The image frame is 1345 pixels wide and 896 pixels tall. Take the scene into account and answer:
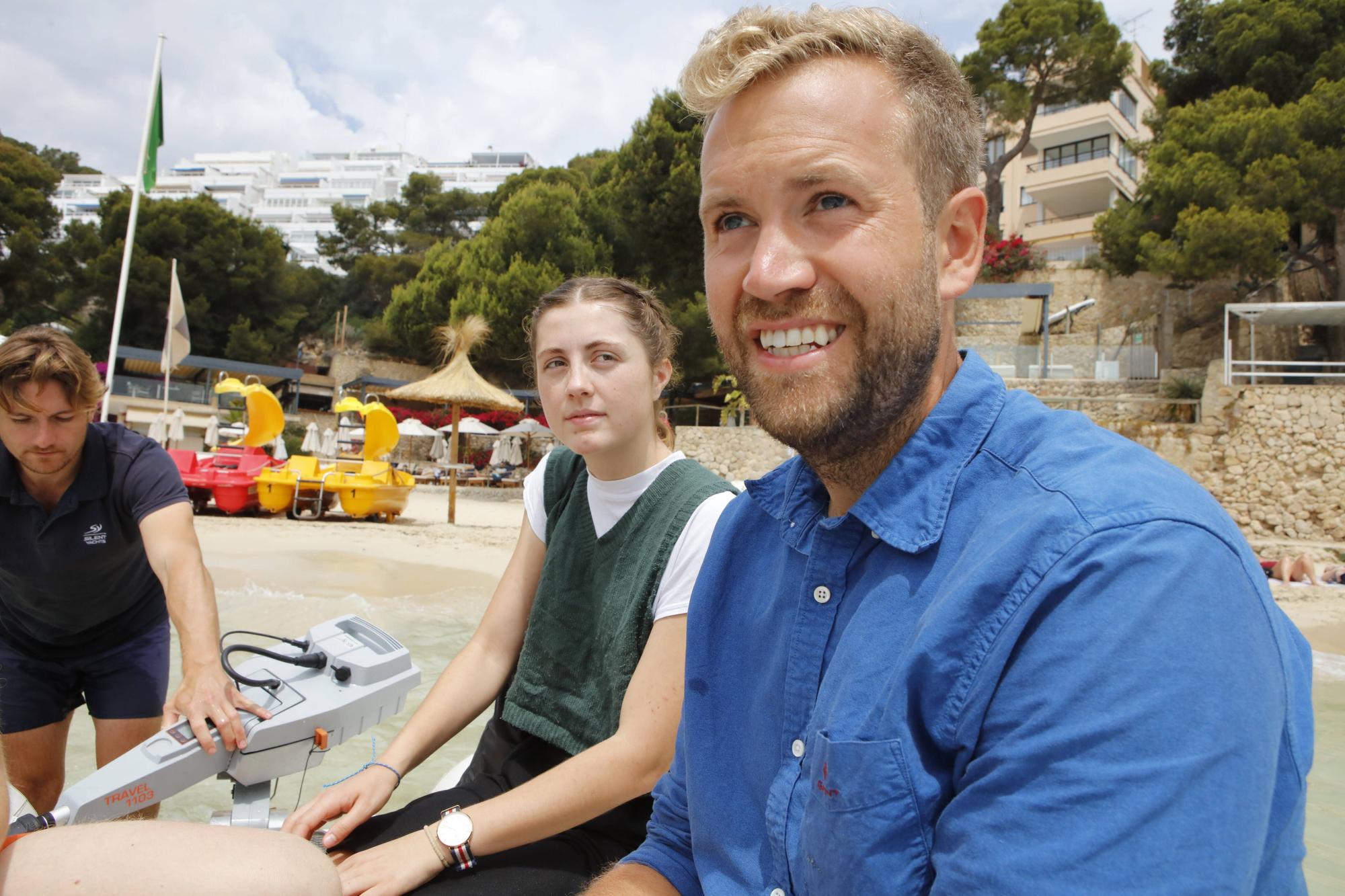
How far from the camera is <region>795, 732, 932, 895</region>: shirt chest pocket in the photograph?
785mm

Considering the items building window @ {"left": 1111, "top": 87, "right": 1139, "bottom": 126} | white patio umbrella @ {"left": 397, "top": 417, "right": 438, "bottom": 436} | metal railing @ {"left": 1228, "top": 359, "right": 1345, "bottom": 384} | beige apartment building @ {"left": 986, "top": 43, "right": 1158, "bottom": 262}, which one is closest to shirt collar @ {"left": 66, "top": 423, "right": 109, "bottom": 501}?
metal railing @ {"left": 1228, "top": 359, "right": 1345, "bottom": 384}

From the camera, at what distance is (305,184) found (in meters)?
111

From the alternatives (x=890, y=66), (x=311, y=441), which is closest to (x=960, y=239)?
(x=890, y=66)

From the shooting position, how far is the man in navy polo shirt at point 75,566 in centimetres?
238

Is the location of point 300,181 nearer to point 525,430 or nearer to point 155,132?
point 525,430

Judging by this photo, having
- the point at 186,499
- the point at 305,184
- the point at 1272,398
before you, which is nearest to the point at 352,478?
the point at 186,499

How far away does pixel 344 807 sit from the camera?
1.64 m

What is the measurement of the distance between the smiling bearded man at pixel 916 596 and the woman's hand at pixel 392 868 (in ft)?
1.56

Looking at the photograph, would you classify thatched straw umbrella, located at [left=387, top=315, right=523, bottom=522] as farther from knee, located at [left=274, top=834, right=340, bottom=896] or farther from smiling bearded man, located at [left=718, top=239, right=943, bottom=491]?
smiling bearded man, located at [left=718, top=239, right=943, bottom=491]

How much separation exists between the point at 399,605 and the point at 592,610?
5915 millimetres

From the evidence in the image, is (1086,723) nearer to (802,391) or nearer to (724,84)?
(802,391)

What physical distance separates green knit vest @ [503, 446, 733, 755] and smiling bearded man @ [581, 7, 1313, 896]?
45 cm

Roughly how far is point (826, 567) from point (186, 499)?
2362 millimetres

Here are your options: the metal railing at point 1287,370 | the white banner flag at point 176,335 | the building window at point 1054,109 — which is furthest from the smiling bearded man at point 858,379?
the building window at point 1054,109
